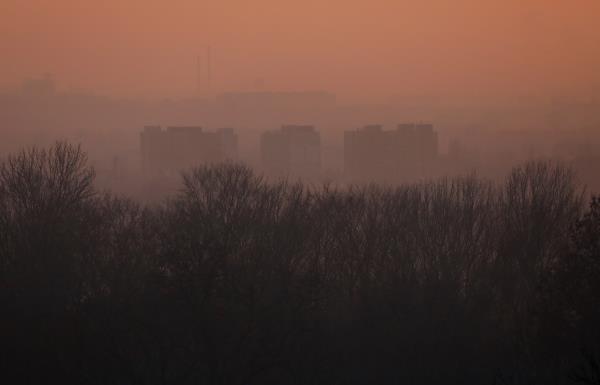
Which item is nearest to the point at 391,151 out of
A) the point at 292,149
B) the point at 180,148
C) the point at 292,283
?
the point at 292,149

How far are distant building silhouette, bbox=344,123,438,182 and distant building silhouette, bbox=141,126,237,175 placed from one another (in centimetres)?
821

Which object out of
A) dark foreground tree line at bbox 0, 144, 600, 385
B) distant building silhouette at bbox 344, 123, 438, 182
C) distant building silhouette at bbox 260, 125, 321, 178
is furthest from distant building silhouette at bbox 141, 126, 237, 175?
dark foreground tree line at bbox 0, 144, 600, 385

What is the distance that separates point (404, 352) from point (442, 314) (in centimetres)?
177

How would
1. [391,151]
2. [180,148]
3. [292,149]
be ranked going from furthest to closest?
[292,149] < [180,148] < [391,151]

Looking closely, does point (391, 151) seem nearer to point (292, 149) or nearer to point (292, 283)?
point (292, 149)

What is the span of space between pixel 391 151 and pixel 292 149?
7.69m

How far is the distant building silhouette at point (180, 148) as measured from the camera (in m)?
55.2

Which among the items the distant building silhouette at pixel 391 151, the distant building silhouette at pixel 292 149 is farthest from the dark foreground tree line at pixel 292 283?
the distant building silhouette at pixel 292 149

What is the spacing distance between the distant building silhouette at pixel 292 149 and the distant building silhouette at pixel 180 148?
→ 251 cm

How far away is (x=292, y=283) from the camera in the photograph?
1853 centimetres

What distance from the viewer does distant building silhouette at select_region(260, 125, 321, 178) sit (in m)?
56.8

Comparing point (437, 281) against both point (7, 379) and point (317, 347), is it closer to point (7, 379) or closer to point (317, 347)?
point (317, 347)

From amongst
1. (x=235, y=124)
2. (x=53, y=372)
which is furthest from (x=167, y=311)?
(x=235, y=124)

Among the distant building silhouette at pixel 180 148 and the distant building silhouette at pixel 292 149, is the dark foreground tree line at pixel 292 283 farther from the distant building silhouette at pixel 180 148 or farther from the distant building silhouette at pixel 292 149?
the distant building silhouette at pixel 292 149
